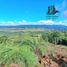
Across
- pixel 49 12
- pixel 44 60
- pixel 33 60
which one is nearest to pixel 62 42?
pixel 44 60

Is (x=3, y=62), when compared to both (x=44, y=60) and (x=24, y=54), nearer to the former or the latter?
(x=24, y=54)

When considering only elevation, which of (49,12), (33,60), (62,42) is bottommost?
(62,42)

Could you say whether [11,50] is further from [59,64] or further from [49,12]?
[59,64]

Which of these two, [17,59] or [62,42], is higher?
[17,59]

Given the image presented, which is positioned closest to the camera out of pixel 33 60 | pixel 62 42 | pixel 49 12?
pixel 33 60

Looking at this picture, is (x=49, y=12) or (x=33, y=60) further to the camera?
(x=49, y=12)

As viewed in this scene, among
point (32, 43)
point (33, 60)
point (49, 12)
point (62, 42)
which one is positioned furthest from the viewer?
point (62, 42)

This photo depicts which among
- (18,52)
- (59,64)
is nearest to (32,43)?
(59,64)

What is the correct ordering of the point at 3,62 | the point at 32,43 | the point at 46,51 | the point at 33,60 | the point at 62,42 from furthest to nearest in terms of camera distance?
the point at 62,42 < the point at 46,51 < the point at 32,43 < the point at 33,60 < the point at 3,62

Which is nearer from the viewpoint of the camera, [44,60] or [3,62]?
[3,62]

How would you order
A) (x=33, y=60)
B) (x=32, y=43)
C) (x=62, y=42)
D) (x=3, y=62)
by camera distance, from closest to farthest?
(x=3, y=62), (x=33, y=60), (x=32, y=43), (x=62, y=42)
